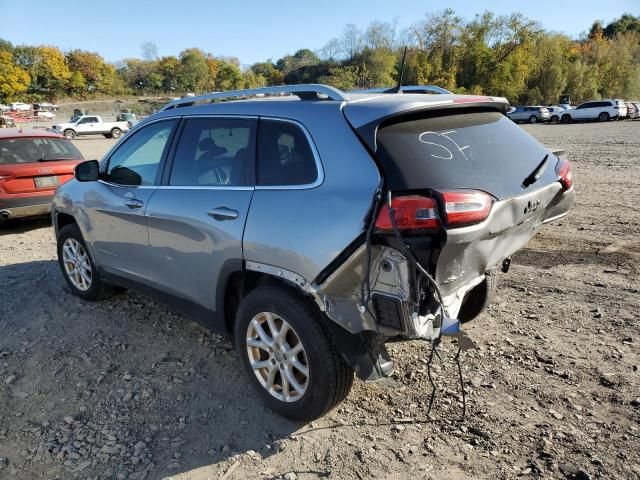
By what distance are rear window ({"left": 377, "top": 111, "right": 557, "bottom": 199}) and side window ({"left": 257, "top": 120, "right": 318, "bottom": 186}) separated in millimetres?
463

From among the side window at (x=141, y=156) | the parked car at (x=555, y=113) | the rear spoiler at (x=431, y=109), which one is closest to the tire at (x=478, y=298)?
the rear spoiler at (x=431, y=109)

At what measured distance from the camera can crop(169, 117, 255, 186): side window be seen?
10.3 ft

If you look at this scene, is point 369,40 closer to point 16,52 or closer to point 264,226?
point 16,52

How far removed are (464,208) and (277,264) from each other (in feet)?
3.48

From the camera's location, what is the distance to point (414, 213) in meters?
2.26

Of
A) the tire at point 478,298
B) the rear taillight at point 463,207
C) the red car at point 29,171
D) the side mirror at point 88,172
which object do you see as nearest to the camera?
the rear taillight at point 463,207

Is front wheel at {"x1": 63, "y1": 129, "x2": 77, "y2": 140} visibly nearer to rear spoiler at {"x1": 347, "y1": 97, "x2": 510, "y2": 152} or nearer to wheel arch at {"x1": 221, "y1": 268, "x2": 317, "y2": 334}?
wheel arch at {"x1": 221, "y1": 268, "x2": 317, "y2": 334}

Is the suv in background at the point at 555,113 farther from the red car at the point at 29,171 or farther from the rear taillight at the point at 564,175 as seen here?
the rear taillight at the point at 564,175

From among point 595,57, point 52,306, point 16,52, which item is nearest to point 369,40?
point 595,57

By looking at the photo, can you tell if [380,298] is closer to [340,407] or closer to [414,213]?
[414,213]

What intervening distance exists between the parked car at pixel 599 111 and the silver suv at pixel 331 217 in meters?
43.1

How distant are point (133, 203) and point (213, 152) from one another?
0.92 metres

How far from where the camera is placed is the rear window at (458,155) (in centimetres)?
239

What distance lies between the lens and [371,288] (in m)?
2.43
